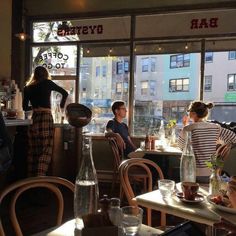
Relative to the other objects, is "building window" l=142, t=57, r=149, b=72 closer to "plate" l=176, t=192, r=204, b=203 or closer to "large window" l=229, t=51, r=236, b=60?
"large window" l=229, t=51, r=236, b=60

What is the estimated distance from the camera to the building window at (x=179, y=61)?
17.3 feet

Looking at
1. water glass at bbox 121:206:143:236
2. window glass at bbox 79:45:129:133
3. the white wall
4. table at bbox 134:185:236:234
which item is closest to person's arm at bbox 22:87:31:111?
window glass at bbox 79:45:129:133

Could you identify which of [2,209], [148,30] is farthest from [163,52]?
[2,209]

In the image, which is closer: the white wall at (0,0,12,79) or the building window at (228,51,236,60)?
the building window at (228,51,236,60)

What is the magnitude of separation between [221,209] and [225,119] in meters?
3.83

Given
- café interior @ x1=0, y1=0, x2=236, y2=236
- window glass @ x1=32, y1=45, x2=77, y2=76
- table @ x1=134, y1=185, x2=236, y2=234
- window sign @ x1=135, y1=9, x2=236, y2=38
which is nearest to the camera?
table @ x1=134, y1=185, x2=236, y2=234

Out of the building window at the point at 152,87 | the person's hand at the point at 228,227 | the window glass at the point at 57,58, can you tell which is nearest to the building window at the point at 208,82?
the building window at the point at 152,87

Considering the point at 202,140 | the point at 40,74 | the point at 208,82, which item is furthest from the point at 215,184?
the point at 208,82

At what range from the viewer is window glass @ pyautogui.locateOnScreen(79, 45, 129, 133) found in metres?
5.59

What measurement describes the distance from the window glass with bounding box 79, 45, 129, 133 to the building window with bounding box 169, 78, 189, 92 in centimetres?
72

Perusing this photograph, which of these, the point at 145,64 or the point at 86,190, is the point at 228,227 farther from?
the point at 145,64

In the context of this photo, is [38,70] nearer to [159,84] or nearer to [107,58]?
[107,58]

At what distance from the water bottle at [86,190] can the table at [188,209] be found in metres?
0.46

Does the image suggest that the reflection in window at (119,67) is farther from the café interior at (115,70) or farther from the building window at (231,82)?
the building window at (231,82)
